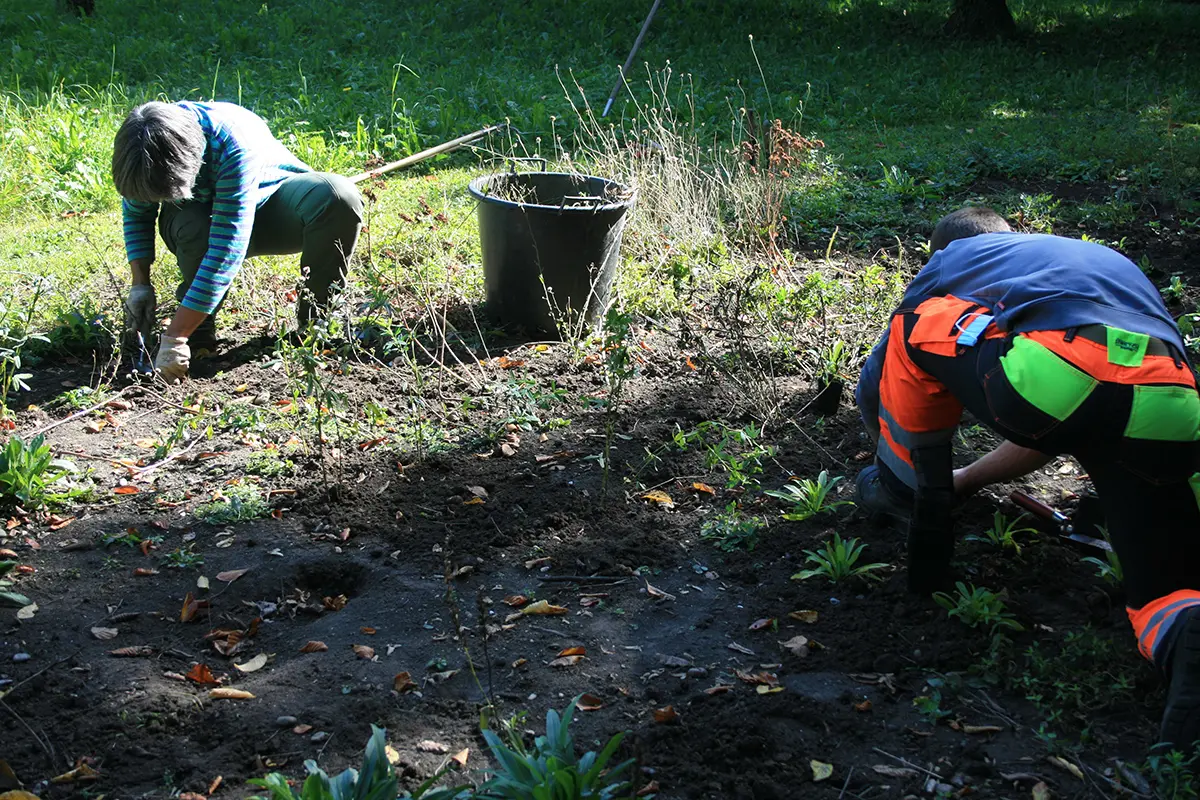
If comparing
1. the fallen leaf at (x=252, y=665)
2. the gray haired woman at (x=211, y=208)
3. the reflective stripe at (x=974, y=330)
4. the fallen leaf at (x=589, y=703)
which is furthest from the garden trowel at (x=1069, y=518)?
the gray haired woman at (x=211, y=208)

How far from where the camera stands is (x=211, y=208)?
14.8 feet

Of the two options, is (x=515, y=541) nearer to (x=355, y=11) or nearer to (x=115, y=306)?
(x=115, y=306)

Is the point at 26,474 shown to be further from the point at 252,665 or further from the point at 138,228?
the point at 138,228

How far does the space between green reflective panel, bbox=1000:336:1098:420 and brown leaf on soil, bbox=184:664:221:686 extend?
220 cm

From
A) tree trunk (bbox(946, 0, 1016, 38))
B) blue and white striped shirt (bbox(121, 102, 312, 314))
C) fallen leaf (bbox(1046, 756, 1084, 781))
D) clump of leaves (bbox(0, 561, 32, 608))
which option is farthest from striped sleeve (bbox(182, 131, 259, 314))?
tree trunk (bbox(946, 0, 1016, 38))

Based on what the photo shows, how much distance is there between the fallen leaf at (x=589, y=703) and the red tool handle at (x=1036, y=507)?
1.60 metres

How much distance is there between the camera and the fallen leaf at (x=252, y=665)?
2709mm

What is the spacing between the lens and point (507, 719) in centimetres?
246

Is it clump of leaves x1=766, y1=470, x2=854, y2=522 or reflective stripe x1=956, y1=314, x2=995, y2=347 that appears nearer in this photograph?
reflective stripe x1=956, y1=314, x2=995, y2=347

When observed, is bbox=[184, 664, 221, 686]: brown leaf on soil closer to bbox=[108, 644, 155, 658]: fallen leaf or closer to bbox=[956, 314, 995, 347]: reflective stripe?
bbox=[108, 644, 155, 658]: fallen leaf

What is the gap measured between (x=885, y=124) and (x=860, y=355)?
5778 mm

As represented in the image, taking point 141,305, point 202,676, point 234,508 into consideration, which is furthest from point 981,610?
point 141,305

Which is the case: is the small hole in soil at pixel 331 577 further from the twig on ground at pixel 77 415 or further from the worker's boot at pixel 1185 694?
the worker's boot at pixel 1185 694

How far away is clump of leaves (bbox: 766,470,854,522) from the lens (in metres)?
3.28
